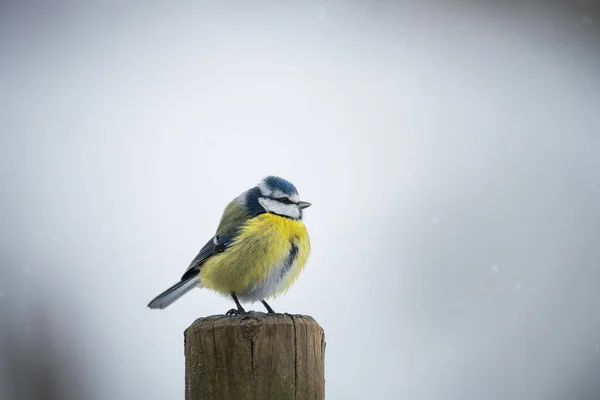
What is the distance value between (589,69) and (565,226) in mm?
2296

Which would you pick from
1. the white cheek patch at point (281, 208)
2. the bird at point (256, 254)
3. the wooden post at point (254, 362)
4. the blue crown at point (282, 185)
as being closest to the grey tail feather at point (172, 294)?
the bird at point (256, 254)

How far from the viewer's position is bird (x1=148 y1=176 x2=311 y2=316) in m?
3.39

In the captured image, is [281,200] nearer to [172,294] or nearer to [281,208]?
[281,208]

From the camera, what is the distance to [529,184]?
8.60 m

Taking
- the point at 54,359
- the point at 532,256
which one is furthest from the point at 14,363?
the point at 532,256

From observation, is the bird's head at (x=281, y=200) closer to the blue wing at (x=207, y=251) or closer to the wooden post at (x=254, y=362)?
the blue wing at (x=207, y=251)

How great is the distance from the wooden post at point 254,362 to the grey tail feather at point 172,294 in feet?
4.58

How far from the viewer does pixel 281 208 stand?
365 centimetres

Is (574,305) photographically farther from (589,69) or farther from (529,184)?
(589,69)

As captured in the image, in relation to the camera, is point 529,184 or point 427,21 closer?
point 427,21

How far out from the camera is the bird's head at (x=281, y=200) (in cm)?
366

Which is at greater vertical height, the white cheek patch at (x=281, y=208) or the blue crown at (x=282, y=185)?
the blue crown at (x=282, y=185)

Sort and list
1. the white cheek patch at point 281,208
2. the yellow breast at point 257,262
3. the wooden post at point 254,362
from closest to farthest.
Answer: the wooden post at point 254,362, the yellow breast at point 257,262, the white cheek patch at point 281,208

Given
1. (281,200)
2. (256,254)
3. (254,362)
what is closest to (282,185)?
(281,200)
